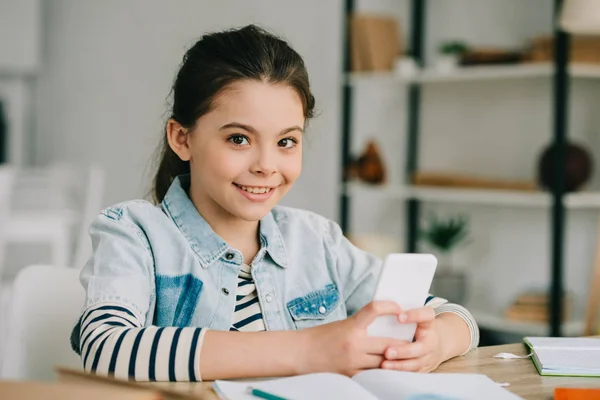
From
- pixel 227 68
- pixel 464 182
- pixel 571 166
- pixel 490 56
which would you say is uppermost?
pixel 490 56

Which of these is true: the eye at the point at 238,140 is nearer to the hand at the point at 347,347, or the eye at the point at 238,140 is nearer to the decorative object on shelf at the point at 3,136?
the hand at the point at 347,347

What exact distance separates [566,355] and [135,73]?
15.0ft

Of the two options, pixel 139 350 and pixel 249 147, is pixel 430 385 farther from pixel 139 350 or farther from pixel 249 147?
pixel 249 147

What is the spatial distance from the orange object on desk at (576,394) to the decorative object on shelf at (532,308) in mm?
2440

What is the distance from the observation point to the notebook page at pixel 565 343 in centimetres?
108

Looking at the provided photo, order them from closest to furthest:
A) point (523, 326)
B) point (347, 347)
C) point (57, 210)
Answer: point (347, 347) → point (523, 326) → point (57, 210)

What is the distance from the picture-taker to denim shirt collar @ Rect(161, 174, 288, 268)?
1.20 meters

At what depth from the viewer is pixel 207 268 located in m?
1.18

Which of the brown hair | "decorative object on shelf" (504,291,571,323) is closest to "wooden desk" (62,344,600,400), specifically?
the brown hair

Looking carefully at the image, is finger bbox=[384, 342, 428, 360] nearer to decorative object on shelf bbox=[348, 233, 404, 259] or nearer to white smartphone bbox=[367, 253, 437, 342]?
white smartphone bbox=[367, 253, 437, 342]

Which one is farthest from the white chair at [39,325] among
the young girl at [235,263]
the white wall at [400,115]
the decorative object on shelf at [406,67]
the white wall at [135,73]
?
the white wall at [135,73]

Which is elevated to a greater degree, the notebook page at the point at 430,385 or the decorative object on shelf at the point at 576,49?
the decorative object on shelf at the point at 576,49

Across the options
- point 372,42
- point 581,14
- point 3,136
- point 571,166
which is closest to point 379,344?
point 581,14

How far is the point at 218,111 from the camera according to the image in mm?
1191
